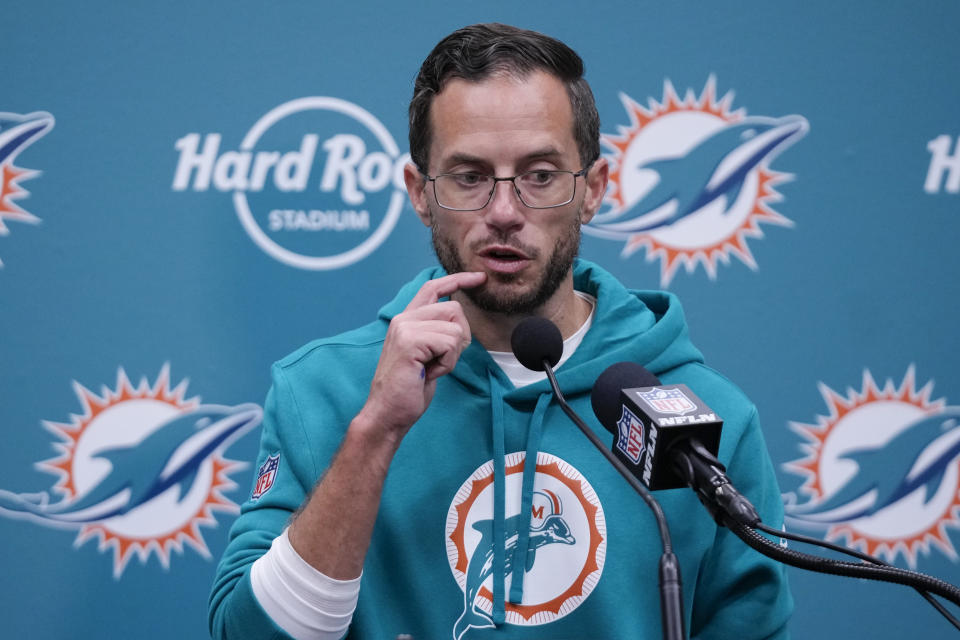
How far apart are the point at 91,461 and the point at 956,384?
1889mm

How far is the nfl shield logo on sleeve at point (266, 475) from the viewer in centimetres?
138

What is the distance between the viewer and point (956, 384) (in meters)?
2.10

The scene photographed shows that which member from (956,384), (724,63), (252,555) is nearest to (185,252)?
(252,555)

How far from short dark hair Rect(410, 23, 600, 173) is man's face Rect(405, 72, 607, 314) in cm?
2

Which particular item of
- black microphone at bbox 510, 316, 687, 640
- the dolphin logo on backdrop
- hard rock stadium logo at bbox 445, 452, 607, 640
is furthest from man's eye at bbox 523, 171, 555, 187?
the dolphin logo on backdrop

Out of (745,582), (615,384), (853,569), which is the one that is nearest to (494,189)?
(615,384)

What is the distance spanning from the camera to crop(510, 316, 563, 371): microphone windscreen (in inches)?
46.3

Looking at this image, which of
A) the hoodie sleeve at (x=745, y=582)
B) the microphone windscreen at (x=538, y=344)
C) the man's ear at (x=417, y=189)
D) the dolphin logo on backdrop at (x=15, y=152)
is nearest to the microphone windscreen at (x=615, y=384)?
the microphone windscreen at (x=538, y=344)

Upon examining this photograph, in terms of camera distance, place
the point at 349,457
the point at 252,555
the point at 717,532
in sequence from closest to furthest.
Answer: the point at 349,457 < the point at 252,555 < the point at 717,532

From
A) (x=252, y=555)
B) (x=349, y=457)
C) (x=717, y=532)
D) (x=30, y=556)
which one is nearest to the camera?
(x=349, y=457)

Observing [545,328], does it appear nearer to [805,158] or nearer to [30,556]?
[805,158]

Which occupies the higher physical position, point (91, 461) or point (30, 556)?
point (91, 461)

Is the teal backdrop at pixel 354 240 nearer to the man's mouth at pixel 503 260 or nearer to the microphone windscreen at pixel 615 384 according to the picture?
the man's mouth at pixel 503 260

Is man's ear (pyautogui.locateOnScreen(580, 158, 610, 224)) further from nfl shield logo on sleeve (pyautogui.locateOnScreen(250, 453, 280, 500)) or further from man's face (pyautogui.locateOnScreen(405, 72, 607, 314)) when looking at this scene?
nfl shield logo on sleeve (pyautogui.locateOnScreen(250, 453, 280, 500))
